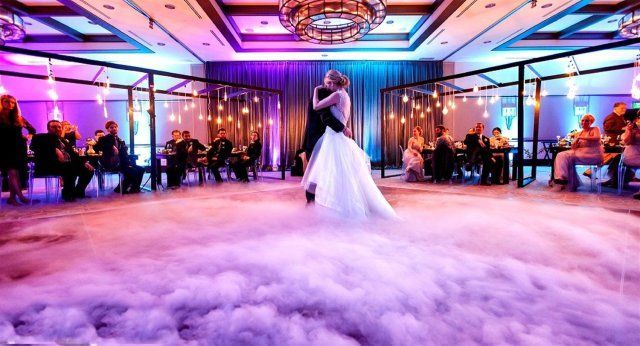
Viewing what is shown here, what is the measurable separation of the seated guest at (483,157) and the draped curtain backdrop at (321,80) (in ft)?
Result: 14.9

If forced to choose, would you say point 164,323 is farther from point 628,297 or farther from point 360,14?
point 360,14

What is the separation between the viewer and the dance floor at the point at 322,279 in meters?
1.53

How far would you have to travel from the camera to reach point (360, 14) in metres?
4.86

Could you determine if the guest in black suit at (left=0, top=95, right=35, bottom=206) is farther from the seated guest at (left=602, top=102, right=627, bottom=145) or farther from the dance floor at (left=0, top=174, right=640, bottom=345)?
the seated guest at (left=602, top=102, right=627, bottom=145)

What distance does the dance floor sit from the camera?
1.53 meters

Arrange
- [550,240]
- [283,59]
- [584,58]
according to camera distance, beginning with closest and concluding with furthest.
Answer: [550,240] < [283,59] < [584,58]

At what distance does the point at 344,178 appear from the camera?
3.58 metres

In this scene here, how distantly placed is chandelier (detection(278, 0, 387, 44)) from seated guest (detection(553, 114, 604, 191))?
146 inches

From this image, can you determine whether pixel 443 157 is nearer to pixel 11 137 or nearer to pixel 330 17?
pixel 330 17

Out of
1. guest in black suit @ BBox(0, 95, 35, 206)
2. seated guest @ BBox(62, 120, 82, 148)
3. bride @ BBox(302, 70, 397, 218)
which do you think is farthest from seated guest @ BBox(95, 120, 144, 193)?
bride @ BBox(302, 70, 397, 218)

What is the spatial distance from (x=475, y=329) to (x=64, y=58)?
5.61m

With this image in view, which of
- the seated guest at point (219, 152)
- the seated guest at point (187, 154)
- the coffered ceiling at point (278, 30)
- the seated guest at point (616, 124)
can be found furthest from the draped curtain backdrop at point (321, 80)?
the seated guest at point (616, 124)

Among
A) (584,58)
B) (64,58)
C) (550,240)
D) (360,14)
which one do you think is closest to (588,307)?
(550,240)

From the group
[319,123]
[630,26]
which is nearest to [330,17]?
[319,123]
